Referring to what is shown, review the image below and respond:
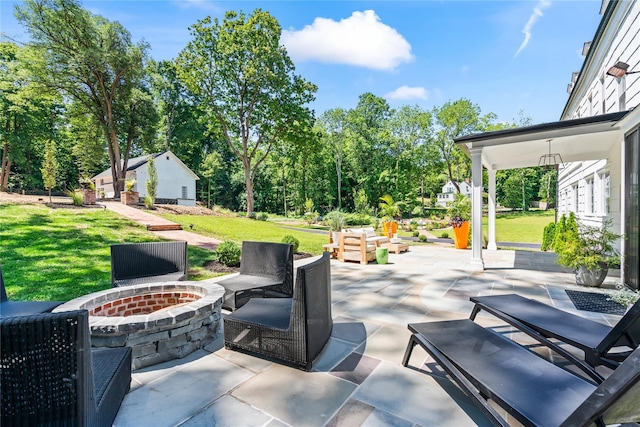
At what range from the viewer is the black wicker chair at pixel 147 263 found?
12.5ft

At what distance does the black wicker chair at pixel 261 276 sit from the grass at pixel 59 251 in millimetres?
1903

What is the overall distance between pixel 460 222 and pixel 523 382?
362 inches

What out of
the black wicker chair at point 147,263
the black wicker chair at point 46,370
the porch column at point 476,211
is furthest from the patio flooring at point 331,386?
the porch column at point 476,211

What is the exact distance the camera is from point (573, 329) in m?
2.47

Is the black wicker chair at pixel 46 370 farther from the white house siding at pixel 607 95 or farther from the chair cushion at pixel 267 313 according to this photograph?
the white house siding at pixel 607 95

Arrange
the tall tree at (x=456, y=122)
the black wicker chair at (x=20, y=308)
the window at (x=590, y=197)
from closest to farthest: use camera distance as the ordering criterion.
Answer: the black wicker chair at (x=20, y=308), the window at (x=590, y=197), the tall tree at (x=456, y=122)

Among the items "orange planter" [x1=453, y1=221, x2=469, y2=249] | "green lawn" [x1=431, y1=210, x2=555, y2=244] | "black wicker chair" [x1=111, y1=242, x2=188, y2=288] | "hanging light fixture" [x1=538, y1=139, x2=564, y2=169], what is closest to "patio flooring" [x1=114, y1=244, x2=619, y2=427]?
"black wicker chair" [x1=111, y1=242, x2=188, y2=288]

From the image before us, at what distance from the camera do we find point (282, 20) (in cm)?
1902

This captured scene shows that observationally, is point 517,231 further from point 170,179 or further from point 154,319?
point 170,179

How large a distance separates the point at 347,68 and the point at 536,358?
58.1 ft

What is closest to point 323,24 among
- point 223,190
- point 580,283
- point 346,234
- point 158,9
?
point 158,9

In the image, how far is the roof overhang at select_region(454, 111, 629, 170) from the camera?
5.12m

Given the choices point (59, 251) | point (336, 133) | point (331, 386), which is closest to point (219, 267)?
point (59, 251)

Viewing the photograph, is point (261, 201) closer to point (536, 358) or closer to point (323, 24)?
point (323, 24)
